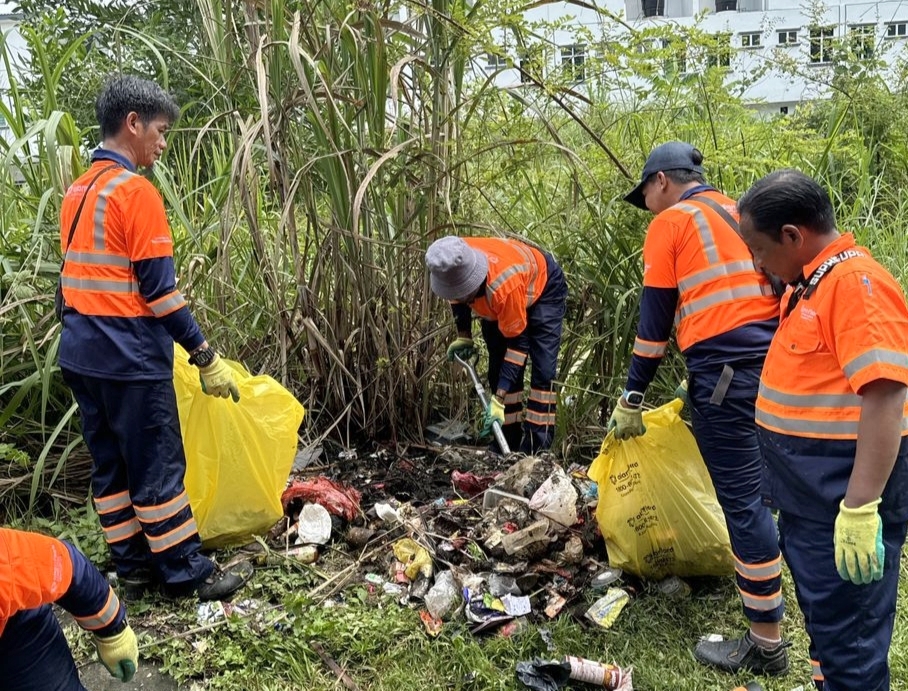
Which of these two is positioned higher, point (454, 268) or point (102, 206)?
point (102, 206)

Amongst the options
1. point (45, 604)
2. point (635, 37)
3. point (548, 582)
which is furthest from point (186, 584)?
point (635, 37)

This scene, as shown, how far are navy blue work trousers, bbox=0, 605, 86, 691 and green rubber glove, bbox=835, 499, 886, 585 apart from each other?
188 cm

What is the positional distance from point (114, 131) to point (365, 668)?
2.07 meters

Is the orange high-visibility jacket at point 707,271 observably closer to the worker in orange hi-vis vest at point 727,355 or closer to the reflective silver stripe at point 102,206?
the worker in orange hi-vis vest at point 727,355

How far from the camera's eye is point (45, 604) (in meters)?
1.74

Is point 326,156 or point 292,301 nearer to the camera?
point 326,156

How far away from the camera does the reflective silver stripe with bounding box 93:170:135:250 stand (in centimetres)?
246

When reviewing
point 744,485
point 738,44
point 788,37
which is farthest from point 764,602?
point 788,37

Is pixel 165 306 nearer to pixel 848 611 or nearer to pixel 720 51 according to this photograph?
pixel 848 611

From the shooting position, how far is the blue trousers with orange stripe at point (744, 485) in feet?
7.89

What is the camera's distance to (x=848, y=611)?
1744 millimetres

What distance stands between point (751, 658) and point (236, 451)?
2.01 meters

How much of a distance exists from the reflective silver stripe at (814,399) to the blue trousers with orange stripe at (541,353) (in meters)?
2.10

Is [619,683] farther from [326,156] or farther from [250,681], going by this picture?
[326,156]
